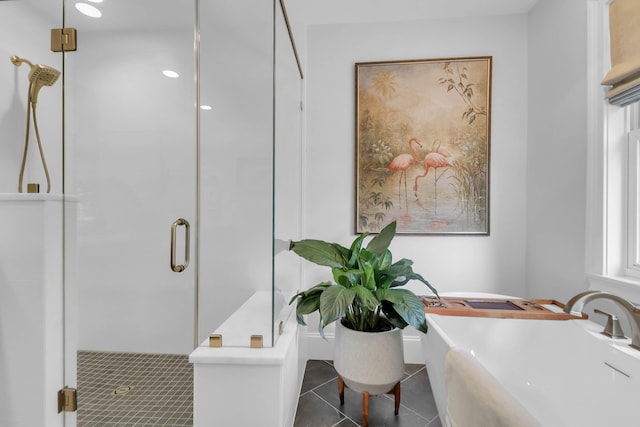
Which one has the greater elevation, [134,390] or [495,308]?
[495,308]

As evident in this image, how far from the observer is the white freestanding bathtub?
117 centimetres

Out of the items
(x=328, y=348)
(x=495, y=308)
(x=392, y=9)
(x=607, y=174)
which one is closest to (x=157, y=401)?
(x=328, y=348)

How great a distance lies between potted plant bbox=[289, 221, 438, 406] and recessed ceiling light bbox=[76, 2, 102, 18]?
4.70ft

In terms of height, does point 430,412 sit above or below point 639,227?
below

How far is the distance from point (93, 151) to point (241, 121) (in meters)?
0.75

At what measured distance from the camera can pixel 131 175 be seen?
1.52 meters

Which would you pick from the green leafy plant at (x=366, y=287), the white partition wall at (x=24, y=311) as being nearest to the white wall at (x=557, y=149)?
the green leafy plant at (x=366, y=287)

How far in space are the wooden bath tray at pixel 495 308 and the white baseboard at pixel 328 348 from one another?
62 centimetres

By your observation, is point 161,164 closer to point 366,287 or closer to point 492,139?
point 366,287

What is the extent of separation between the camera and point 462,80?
7.24 feet

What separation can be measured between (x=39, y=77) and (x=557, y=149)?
2.84 meters

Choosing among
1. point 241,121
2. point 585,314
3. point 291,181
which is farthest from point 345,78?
point 585,314

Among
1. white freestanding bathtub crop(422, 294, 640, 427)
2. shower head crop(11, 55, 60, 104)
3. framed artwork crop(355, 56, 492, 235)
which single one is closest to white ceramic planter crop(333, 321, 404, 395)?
white freestanding bathtub crop(422, 294, 640, 427)

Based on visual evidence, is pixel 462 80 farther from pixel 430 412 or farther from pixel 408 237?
pixel 430 412
